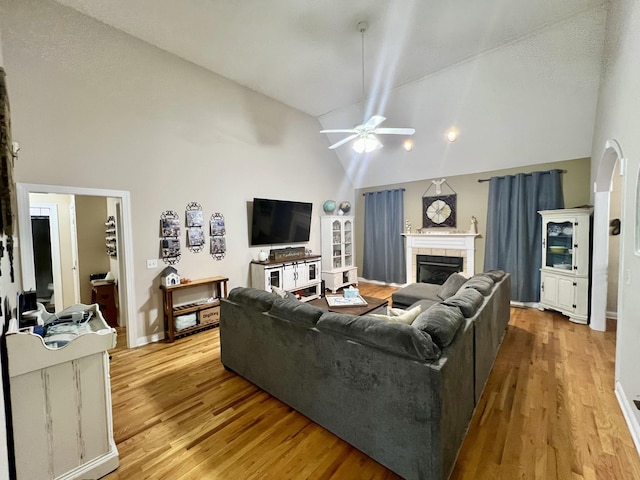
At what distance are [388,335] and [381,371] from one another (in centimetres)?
23

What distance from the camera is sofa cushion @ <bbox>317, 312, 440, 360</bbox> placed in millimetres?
1518

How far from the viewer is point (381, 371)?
164cm

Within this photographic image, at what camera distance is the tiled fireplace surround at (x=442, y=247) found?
18.0 ft

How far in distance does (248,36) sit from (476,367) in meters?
4.20

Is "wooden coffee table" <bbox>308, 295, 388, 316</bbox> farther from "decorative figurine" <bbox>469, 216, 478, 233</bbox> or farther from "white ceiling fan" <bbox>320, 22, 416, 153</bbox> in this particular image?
"decorative figurine" <bbox>469, 216, 478, 233</bbox>

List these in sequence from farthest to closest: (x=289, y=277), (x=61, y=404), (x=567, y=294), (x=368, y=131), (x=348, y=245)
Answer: (x=348, y=245) → (x=289, y=277) → (x=567, y=294) → (x=368, y=131) → (x=61, y=404)

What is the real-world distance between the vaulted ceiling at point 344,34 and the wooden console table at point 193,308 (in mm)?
3105

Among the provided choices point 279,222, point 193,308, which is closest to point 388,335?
point 193,308

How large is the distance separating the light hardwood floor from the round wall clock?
3.19 metres

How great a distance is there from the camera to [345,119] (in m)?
5.47

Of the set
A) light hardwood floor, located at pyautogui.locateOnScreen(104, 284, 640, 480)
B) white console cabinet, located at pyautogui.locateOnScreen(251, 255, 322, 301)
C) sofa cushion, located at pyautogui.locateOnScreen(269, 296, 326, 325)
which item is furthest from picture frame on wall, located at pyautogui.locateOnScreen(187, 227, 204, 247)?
sofa cushion, located at pyautogui.locateOnScreen(269, 296, 326, 325)

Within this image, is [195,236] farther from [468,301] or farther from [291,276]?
[468,301]

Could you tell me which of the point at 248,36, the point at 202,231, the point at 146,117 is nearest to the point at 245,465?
the point at 202,231

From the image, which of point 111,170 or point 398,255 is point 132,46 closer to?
point 111,170
